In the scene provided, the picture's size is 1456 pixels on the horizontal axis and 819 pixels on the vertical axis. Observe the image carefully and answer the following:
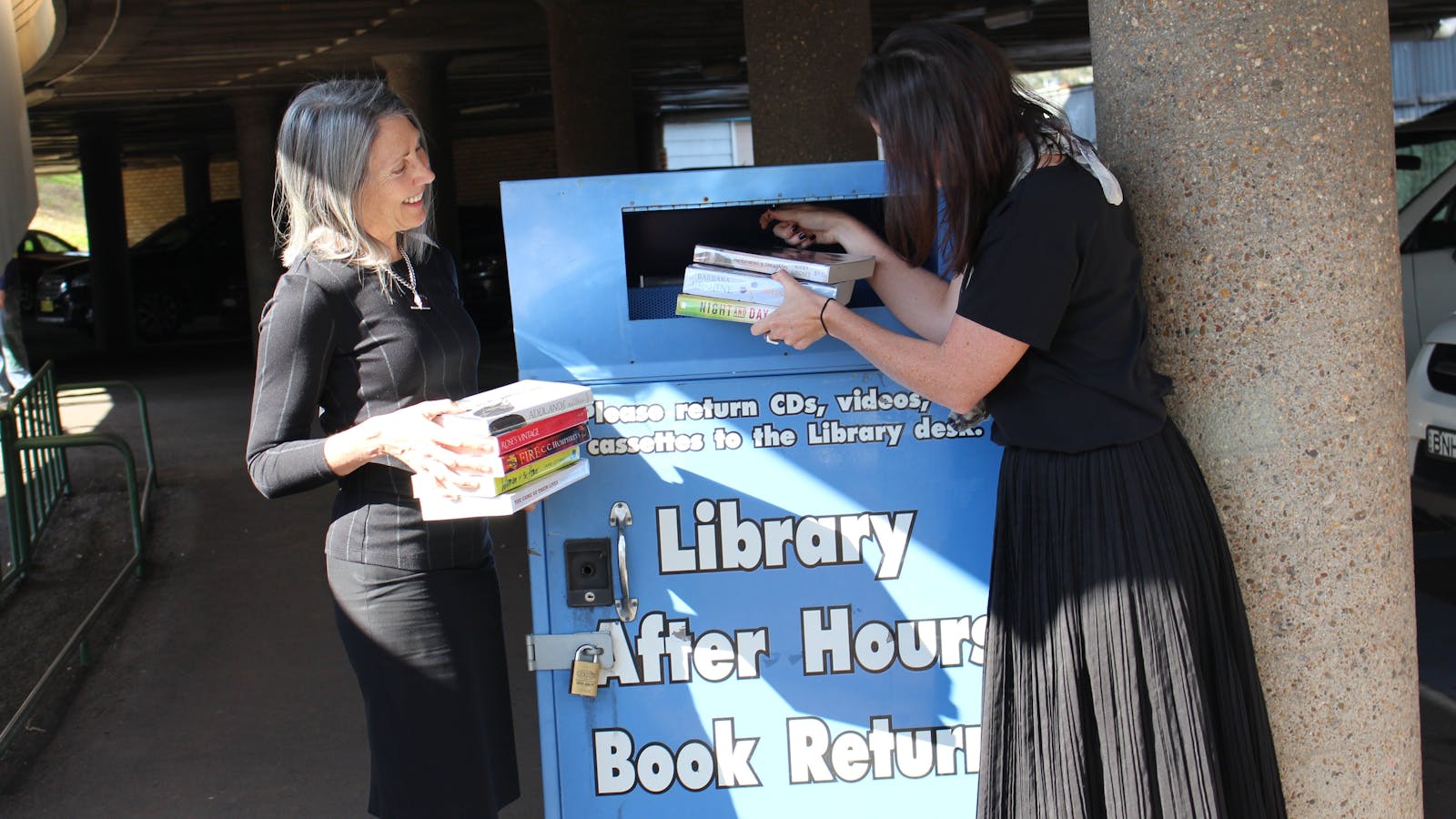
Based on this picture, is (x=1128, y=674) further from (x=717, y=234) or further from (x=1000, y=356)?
(x=717, y=234)

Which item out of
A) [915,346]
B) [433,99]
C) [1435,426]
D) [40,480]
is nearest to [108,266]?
[433,99]

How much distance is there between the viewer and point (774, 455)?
7.65 ft

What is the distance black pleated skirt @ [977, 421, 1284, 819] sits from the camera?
1949 mm

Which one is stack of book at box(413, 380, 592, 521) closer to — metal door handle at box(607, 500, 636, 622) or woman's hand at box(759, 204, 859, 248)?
metal door handle at box(607, 500, 636, 622)

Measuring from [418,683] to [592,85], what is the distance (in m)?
9.00

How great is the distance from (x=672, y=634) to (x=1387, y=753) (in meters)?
1.26

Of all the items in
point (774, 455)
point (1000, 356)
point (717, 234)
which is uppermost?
point (717, 234)

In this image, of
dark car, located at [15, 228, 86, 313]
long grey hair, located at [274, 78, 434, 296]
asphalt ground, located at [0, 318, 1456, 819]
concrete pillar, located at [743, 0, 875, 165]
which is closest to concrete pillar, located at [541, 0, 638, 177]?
concrete pillar, located at [743, 0, 875, 165]

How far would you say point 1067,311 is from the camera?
1955 millimetres

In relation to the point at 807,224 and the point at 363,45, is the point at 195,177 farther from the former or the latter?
the point at 807,224

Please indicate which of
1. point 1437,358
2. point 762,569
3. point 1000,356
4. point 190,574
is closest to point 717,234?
point 762,569

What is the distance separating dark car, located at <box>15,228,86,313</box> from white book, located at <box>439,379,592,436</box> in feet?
65.1

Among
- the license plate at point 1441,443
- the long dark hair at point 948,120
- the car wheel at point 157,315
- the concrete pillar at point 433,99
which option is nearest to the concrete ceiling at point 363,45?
the concrete pillar at point 433,99

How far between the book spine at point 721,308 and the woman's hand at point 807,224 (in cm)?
21
